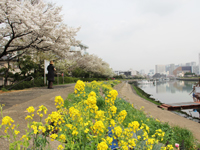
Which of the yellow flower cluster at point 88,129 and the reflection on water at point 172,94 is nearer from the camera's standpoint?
the yellow flower cluster at point 88,129

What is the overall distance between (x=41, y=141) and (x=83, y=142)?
597 millimetres

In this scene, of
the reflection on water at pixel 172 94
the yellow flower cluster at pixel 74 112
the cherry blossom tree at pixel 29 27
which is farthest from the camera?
the reflection on water at pixel 172 94

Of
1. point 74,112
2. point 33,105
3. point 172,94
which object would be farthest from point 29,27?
point 172,94

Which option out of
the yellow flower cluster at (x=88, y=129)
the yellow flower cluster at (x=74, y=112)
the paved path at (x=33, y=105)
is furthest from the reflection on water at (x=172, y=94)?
the yellow flower cluster at (x=74, y=112)

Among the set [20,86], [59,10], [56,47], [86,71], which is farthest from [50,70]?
[86,71]

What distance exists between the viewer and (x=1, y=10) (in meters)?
7.64

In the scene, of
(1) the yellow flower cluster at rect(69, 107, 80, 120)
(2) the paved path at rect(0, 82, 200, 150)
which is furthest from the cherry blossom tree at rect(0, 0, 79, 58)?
(1) the yellow flower cluster at rect(69, 107, 80, 120)

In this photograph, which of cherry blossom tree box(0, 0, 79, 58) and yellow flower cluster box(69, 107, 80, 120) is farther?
cherry blossom tree box(0, 0, 79, 58)

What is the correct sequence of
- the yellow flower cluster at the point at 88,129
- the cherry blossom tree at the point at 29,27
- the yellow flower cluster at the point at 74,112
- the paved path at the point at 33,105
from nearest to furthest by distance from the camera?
the yellow flower cluster at the point at 88,129 → the yellow flower cluster at the point at 74,112 → the paved path at the point at 33,105 → the cherry blossom tree at the point at 29,27

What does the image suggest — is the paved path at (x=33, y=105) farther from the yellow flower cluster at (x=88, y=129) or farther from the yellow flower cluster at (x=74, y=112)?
the yellow flower cluster at (x=74, y=112)

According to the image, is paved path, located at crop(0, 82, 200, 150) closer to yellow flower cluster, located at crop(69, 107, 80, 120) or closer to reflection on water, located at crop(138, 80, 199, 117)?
yellow flower cluster, located at crop(69, 107, 80, 120)

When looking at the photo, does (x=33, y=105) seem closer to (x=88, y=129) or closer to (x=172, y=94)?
(x=88, y=129)

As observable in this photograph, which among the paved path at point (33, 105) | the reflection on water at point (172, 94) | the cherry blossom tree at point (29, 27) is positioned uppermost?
the cherry blossom tree at point (29, 27)

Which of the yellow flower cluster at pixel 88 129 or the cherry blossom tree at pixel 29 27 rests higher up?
the cherry blossom tree at pixel 29 27
